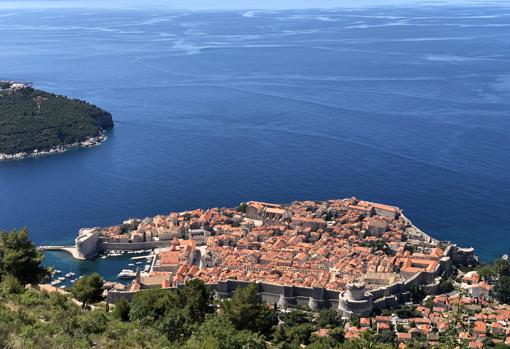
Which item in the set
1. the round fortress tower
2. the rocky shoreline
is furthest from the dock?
the rocky shoreline

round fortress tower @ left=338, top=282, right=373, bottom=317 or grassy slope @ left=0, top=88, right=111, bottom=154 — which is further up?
grassy slope @ left=0, top=88, right=111, bottom=154

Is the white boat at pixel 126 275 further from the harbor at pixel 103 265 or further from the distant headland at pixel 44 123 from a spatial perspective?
the distant headland at pixel 44 123

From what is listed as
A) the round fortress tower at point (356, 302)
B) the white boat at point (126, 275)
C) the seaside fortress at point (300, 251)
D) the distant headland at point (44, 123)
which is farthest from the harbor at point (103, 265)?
the distant headland at point (44, 123)

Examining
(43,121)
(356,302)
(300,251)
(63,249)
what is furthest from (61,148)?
(356,302)

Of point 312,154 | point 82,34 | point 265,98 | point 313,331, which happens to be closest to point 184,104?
point 265,98

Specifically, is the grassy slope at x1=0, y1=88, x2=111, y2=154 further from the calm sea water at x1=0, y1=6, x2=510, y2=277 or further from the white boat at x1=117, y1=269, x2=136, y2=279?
the white boat at x1=117, y1=269, x2=136, y2=279

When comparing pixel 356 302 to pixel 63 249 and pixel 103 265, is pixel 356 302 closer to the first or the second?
pixel 103 265
